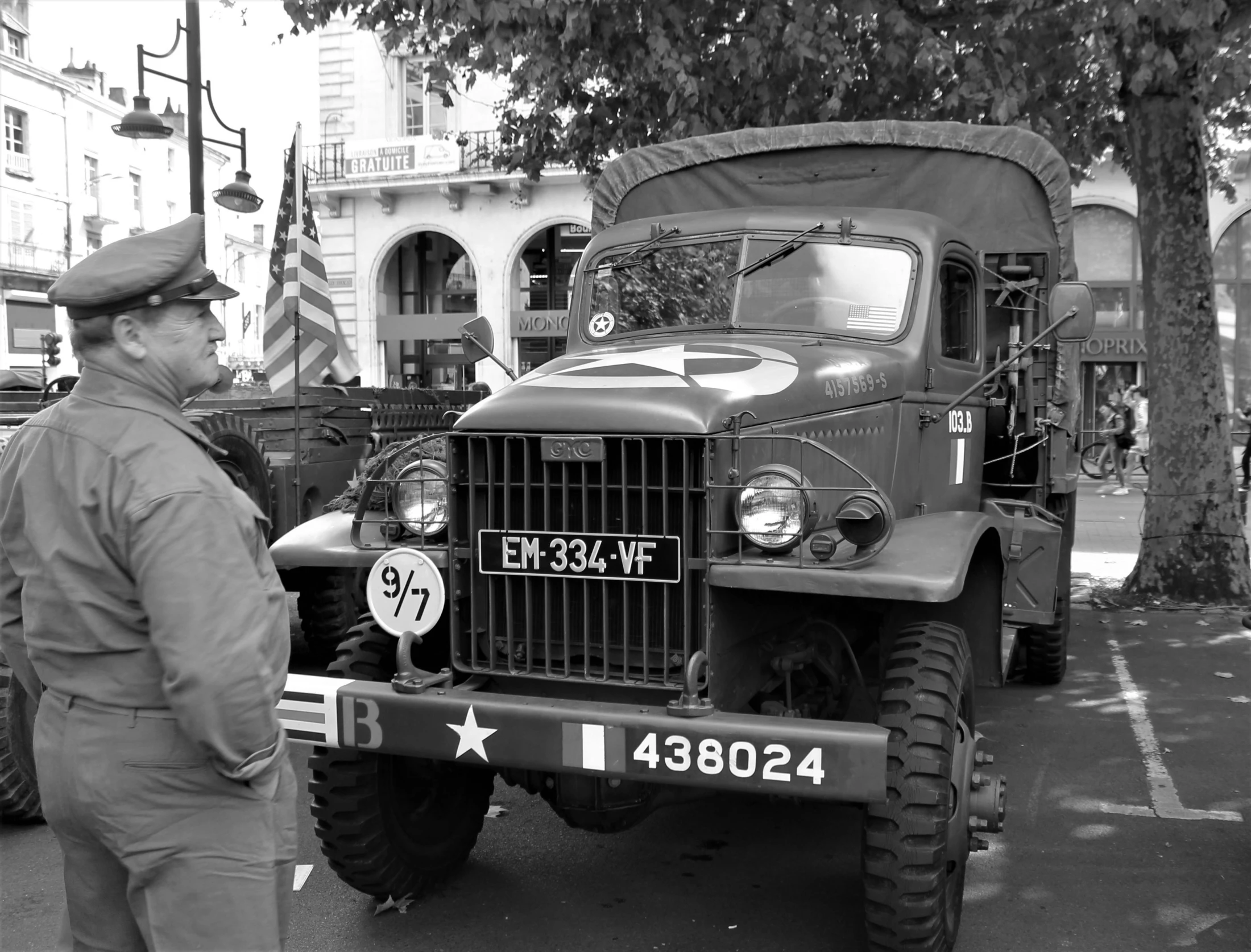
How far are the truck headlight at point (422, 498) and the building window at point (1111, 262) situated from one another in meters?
23.3

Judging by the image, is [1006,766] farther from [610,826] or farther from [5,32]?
[5,32]

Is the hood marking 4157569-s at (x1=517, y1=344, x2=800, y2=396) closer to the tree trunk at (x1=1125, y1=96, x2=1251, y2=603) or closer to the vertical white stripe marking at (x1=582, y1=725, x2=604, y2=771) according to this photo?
the vertical white stripe marking at (x1=582, y1=725, x2=604, y2=771)

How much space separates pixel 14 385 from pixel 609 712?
7.43 metres

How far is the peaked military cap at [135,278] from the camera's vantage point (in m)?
2.16

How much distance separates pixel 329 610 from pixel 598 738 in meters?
4.57

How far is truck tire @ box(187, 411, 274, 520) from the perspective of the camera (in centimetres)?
704

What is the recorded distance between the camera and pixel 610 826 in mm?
4160

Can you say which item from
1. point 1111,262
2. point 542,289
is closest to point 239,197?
point 542,289

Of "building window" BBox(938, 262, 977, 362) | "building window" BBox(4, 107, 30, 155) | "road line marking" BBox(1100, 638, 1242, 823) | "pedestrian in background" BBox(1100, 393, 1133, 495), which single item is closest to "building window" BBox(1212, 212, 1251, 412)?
"pedestrian in background" BBox(1100, 393, 1133, 495)

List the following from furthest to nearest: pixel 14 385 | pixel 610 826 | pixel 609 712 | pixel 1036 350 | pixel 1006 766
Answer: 1. pixel 14 385
2. pixel 1036 350
3. pixel 1006 766
4. pixel 610 826
5. pixel 609 712

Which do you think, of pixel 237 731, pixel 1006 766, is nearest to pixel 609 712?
pixel 237 731

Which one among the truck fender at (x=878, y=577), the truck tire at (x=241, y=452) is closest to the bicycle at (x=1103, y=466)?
the truck tire at (x=241, y=452)

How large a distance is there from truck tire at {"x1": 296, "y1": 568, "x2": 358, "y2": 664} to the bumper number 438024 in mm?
4496

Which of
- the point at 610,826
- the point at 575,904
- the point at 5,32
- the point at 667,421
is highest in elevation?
the point at 5,32
